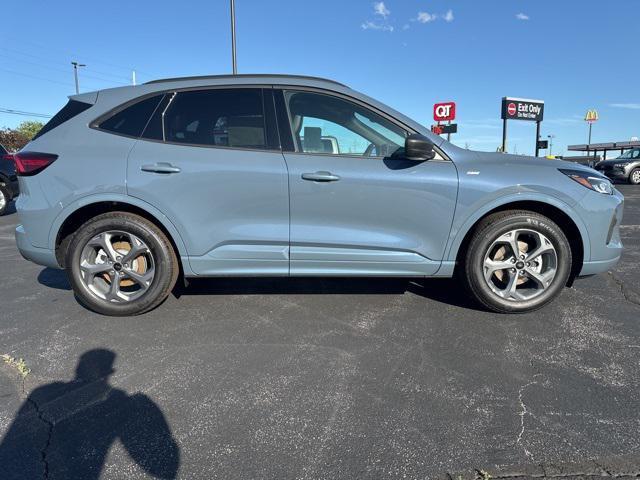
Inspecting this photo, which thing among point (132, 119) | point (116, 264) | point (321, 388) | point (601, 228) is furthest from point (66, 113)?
point (601, 228)

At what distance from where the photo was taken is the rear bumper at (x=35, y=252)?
3199 mm

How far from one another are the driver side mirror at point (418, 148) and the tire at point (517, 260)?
74 centimetres

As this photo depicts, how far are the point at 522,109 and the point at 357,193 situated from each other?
2563 cm

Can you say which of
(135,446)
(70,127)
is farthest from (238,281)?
(135,446)

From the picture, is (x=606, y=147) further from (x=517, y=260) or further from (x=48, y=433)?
(x=48, y=433)

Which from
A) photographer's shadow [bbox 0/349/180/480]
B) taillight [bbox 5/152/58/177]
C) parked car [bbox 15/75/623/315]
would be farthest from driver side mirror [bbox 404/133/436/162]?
taillight [bbox 5/152/58/177]

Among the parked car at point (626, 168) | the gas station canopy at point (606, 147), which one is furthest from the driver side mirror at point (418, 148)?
the gas station canopy at point (606, 147)

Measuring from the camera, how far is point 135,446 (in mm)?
1865

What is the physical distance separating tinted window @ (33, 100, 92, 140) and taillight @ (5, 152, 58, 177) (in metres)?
0.22

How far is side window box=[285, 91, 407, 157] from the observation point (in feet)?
10.3

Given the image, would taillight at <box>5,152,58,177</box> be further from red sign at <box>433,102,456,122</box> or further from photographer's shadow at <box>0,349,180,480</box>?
red sign at <box>433,102,456,122</box>

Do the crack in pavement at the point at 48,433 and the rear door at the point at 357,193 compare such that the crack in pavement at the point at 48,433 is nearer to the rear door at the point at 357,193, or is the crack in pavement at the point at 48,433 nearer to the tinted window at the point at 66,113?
the rear door at the point at 357,193

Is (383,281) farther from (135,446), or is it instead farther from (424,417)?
(135,446)

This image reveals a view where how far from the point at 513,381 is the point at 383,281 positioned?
6.11ft
